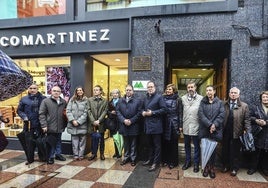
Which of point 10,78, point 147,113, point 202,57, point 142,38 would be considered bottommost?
point 147,113

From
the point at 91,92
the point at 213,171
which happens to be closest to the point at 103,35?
the point at 91,92

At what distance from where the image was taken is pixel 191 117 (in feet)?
17.4

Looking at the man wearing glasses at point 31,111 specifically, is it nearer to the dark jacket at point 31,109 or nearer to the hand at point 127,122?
the dark jacket at point 31,109

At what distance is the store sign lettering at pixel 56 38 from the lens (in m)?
6.33

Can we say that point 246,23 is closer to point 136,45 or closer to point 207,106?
point 207,106

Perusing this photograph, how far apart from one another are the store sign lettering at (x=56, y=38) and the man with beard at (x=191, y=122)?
2406mm

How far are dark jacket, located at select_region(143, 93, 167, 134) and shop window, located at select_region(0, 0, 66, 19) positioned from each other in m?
3.39

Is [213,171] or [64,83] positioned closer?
[213,171]

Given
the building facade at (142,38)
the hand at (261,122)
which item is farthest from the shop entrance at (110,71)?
the hand at (261,122)

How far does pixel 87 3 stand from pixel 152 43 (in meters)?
2.01

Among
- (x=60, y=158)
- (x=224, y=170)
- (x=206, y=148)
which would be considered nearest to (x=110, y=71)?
(x=60, y=158)

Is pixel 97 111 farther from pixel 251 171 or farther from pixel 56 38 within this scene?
pixel 251 171

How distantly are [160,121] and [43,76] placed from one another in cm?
374

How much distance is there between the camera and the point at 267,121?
16.4ft
